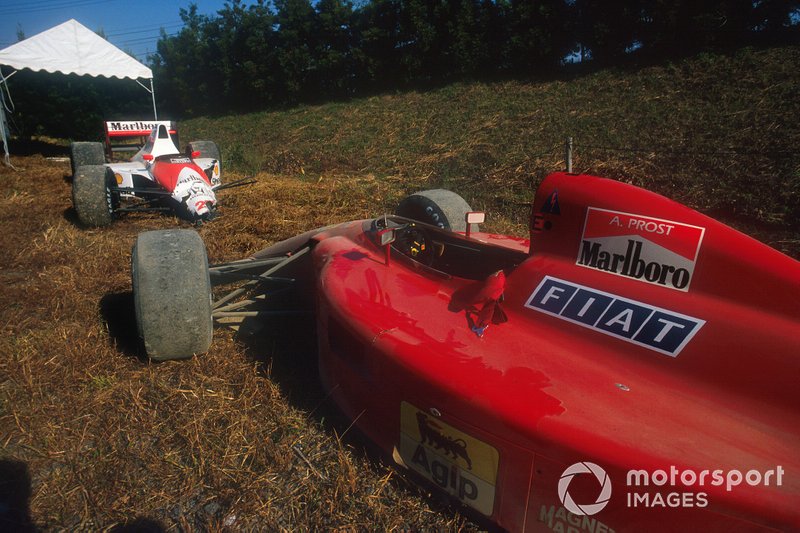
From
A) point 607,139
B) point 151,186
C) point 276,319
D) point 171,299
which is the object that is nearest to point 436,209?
point 276,319

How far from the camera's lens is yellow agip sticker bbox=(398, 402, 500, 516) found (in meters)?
1.97

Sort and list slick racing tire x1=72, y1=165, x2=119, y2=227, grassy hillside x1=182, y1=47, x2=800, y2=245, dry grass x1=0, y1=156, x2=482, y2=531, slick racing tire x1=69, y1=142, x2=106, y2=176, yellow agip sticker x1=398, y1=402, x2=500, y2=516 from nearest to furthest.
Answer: yellow agip sticker x1=398, y1=402, x2=500, y2=516
dry grass x1=0, y1=156, x2=482, y2=531
slick racing tire x1=72, y1=165, x2=119, y2=227
grassy hillside x1=182, y1=47, x2=800, y2=245
slick racing tire x1=69, y1=142, x2=106, y2=176

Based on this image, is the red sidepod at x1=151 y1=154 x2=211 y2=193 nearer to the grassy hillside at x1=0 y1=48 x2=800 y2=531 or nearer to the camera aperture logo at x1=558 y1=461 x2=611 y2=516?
the grassy hillside at x1=0 y1=48 x2=800 y2=531

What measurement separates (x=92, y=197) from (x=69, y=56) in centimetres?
976

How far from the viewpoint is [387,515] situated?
7.68 feet

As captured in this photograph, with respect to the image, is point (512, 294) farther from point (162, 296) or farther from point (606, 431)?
point (162, 296)

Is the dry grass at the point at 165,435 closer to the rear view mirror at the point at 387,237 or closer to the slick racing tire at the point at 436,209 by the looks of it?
the rear view mirror at the point at 387,237

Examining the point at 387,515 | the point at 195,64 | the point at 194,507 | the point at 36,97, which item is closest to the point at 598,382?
the point at 387,515

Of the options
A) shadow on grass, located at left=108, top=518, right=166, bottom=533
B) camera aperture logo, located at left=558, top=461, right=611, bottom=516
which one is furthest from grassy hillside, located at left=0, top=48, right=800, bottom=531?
camera aperture logo, located at left=558, top=461, right=611, bottom=516

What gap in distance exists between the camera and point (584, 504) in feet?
5.58

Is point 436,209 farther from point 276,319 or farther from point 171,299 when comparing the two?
point 171,299

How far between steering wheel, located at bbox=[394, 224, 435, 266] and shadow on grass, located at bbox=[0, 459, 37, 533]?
7.97ft

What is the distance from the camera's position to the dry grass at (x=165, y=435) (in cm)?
238

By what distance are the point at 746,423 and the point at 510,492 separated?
0.88 m
